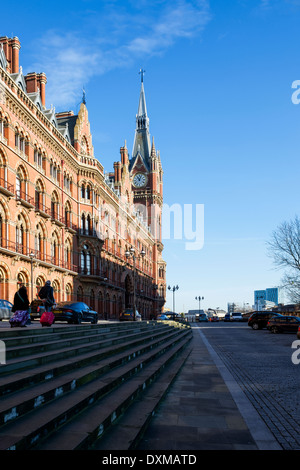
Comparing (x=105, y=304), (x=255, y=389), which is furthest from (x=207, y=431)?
(x=105, y=304)

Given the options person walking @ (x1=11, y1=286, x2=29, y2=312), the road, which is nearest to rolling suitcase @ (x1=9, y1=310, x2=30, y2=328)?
person walking @ (x1=11, y1=286, x2=29, y2=312)

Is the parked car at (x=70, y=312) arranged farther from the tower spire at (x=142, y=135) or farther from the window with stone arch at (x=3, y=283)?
the tower spire at (x=142, y=135)

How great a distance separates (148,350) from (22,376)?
7.87 metres

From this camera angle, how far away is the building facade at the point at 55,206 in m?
29.9

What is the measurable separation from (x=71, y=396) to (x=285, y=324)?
26.8 meters

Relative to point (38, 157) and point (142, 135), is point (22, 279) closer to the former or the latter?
point (38, 157)

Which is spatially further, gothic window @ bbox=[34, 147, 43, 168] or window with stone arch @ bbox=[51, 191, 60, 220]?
window with stone arch @ bbox=[51, 191, 60, 220]

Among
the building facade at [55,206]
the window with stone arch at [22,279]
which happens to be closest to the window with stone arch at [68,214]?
the building facade at [55,206]

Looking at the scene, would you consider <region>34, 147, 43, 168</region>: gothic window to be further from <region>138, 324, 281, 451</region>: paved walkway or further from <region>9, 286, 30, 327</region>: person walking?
<region>138, 324, 281, 451</region>: paved walkway

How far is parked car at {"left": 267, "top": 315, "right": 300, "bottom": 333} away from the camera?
29.9 meters

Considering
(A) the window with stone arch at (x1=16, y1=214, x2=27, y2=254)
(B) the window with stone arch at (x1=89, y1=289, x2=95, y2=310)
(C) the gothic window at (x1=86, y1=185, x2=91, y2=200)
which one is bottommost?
(B) the window with stone arch at (x1=89, y1=289, x2=95, y2=310)

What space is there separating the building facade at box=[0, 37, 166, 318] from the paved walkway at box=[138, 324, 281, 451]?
72.5 ft

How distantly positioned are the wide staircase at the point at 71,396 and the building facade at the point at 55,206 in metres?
21.2

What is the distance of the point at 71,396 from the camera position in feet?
19.4
